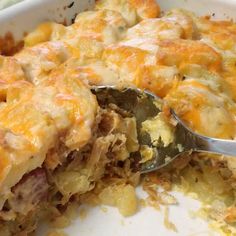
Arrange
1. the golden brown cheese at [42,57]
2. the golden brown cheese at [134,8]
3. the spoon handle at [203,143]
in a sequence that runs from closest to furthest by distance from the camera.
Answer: the spoon handle at [203,143], the golden brown cheese at [42,57], the golden brown cheese at [134,8]

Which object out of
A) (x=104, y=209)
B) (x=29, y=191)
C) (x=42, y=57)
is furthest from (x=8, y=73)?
(x=104, y=209)

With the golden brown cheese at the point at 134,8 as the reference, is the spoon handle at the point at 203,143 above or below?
below

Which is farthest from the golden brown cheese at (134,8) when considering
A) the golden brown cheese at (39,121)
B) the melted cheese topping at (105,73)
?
the golden brown cheese at (39,121)

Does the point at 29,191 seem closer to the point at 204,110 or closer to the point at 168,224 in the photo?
the point at 168,224

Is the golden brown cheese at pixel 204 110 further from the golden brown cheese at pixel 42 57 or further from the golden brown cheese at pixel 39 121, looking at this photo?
the golden brown cheese at pixel 42 57

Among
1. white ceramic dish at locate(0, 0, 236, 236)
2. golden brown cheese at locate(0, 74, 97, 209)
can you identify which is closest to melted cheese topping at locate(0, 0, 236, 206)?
golden brown cheese at locate(0, 74, 97, 209)

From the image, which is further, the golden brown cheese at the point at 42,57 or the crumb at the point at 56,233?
the golden brown cheese at the point at 42,57

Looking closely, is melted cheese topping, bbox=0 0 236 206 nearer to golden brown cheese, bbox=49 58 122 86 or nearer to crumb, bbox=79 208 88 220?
golden brown cheese, bbox=49 58 122 86

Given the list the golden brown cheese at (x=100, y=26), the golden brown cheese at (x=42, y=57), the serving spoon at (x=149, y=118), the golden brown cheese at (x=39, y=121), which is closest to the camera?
the golden brown cheese at (x=39, y=121)
